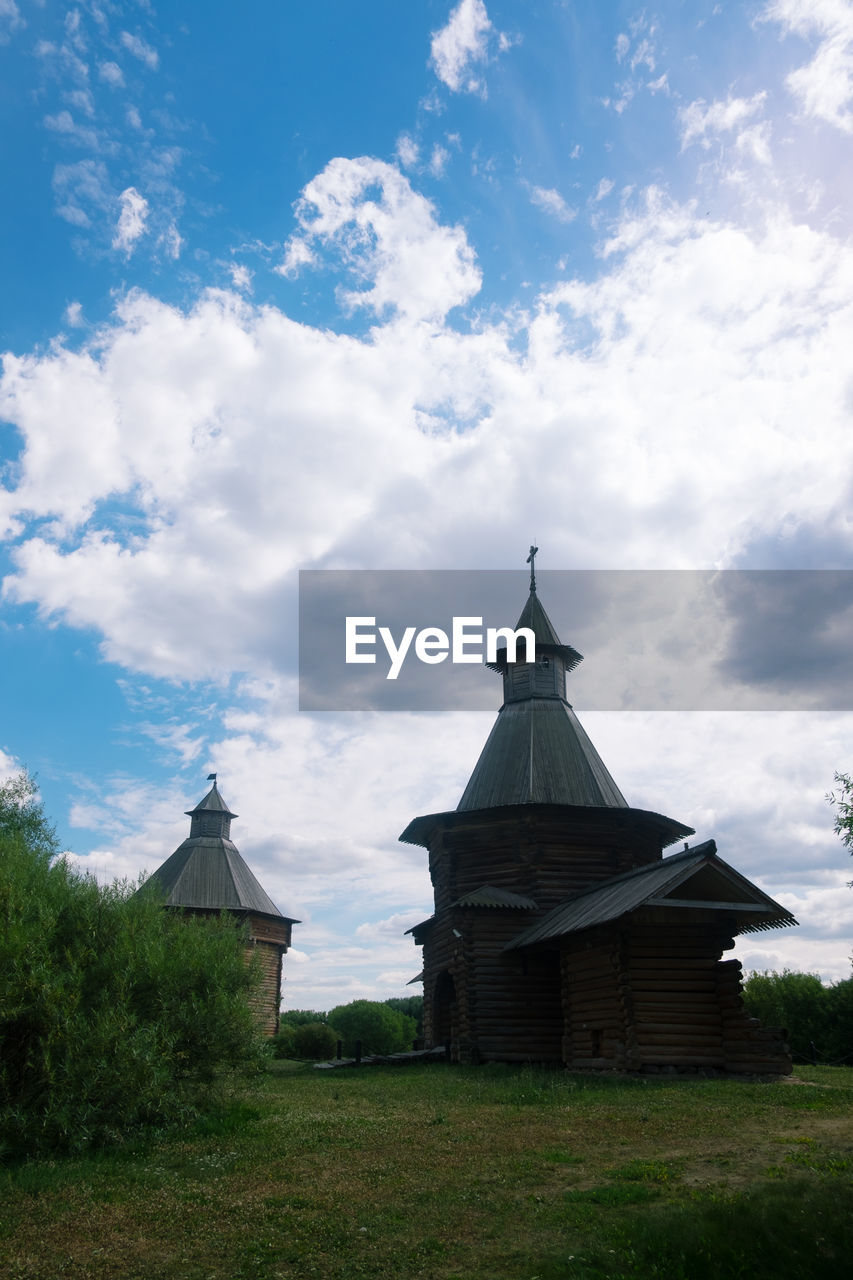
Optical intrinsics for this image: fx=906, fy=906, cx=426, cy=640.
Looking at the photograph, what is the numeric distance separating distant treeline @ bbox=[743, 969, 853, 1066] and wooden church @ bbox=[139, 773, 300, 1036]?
20.3 m

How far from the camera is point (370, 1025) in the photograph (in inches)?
1631

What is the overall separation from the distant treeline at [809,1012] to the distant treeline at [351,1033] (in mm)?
13377

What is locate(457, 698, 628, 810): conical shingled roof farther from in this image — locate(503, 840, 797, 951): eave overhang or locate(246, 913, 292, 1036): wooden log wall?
locate(246, 913, 292, 1036): wooden log wall

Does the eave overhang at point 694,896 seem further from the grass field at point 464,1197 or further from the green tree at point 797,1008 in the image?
the green tree at point 797,1008

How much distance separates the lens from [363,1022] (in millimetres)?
41469

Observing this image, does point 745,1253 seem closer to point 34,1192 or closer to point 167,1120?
point 34,1192

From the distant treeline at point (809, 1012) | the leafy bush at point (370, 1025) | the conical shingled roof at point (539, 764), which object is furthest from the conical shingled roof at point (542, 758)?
the leafy bush at point (370, 1025)

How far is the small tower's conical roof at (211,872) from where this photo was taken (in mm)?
40594

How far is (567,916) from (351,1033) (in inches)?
873

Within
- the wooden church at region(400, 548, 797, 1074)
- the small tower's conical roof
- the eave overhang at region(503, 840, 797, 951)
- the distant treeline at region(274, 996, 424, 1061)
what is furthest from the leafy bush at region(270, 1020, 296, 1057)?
the eave overhang at region(503, 840, 797, 951)

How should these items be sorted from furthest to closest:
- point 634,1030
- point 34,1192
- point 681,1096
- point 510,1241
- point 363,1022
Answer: point 363,1022, point 634,1030, point 681,1096, point 34,1192, point 510,1241

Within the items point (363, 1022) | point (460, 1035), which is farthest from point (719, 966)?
point (363, 1022)

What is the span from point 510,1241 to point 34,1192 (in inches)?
209

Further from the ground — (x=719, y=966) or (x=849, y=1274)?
(x=719, y=966)
